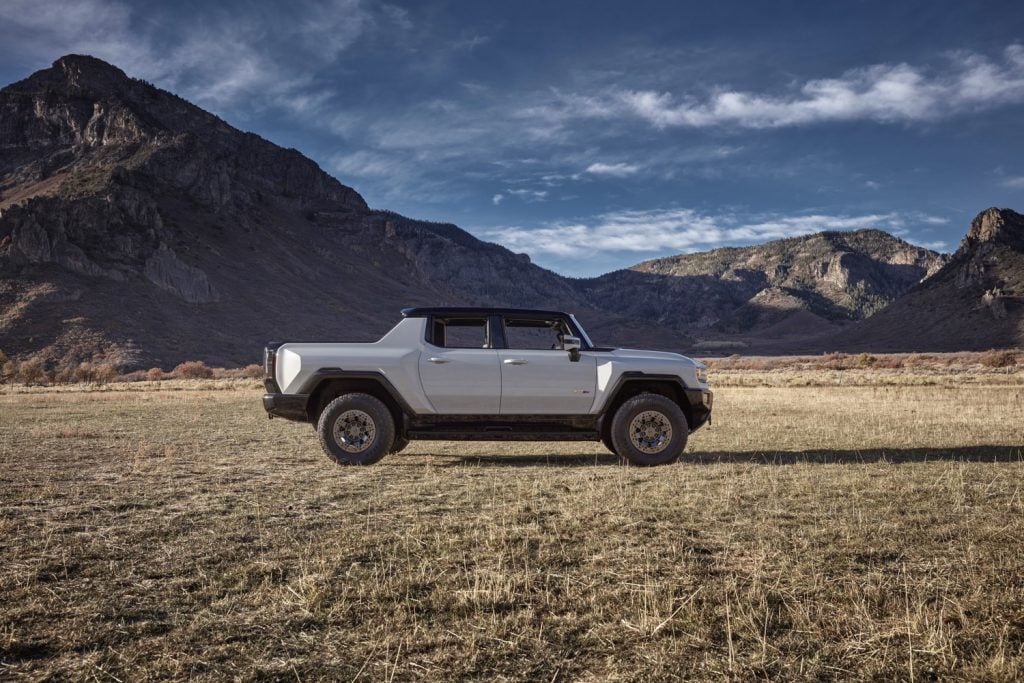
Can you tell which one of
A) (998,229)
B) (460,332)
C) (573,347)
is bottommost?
(573,347)

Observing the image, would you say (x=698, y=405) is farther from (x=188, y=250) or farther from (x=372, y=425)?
(x=188, y=250)

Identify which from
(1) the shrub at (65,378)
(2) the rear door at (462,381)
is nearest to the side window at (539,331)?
(2) the rear door at (462,381)

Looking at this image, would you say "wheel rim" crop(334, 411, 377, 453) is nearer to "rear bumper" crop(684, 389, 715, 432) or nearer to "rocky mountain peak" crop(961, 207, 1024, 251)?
"rear bumper" crop(684, 389, 715, 432)

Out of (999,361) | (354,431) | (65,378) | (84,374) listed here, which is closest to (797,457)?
(354,431)

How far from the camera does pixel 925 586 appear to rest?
13.0 feet

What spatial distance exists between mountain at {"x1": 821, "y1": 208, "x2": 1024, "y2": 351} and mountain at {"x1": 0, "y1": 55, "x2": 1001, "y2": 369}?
4006 centimetres

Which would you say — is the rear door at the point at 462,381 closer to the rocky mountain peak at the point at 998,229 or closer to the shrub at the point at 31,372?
the shrub at the point at 31,372

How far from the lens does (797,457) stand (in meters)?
9.84

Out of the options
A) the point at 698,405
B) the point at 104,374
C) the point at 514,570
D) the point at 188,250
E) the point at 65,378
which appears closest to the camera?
the point at 514,570

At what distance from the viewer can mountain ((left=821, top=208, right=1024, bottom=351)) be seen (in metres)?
94.9

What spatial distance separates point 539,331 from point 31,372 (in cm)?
5699

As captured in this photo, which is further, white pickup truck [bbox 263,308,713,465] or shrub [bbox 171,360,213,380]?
shrub [bbox 171,360,213,380]

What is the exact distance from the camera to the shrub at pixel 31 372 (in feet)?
159

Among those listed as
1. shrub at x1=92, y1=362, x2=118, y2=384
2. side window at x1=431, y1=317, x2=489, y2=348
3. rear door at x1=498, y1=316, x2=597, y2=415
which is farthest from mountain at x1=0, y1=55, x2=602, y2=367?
rear door at x1=498, y1=316, x2=597, y2=415
